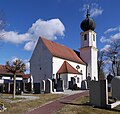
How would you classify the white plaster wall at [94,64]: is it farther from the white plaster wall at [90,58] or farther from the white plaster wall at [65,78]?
the white plaster wall at [65,78]

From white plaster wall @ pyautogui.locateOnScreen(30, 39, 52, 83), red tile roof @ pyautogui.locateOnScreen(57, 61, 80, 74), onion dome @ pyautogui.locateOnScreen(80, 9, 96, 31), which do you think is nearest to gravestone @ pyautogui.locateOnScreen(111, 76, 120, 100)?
red tile roof @ pyautogui.locateOnScreen(57, 61, 80, 74)

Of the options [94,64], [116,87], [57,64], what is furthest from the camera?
[94,64]

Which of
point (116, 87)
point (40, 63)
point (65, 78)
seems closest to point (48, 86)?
point (116, 87)

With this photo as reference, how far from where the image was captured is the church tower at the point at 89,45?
51.0 metres

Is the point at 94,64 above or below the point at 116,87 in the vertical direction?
above

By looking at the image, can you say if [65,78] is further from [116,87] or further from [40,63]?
[116,87]

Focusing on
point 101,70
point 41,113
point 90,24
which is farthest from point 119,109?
point 101,70

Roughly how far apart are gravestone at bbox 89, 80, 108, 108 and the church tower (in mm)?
36300

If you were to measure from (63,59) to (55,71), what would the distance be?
13.1 feet

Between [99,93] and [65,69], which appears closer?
[99,93]

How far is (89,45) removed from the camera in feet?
169

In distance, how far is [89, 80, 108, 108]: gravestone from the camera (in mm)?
14039

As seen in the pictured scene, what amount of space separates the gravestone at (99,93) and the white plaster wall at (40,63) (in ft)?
80.0

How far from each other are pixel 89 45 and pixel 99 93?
37852 mm
